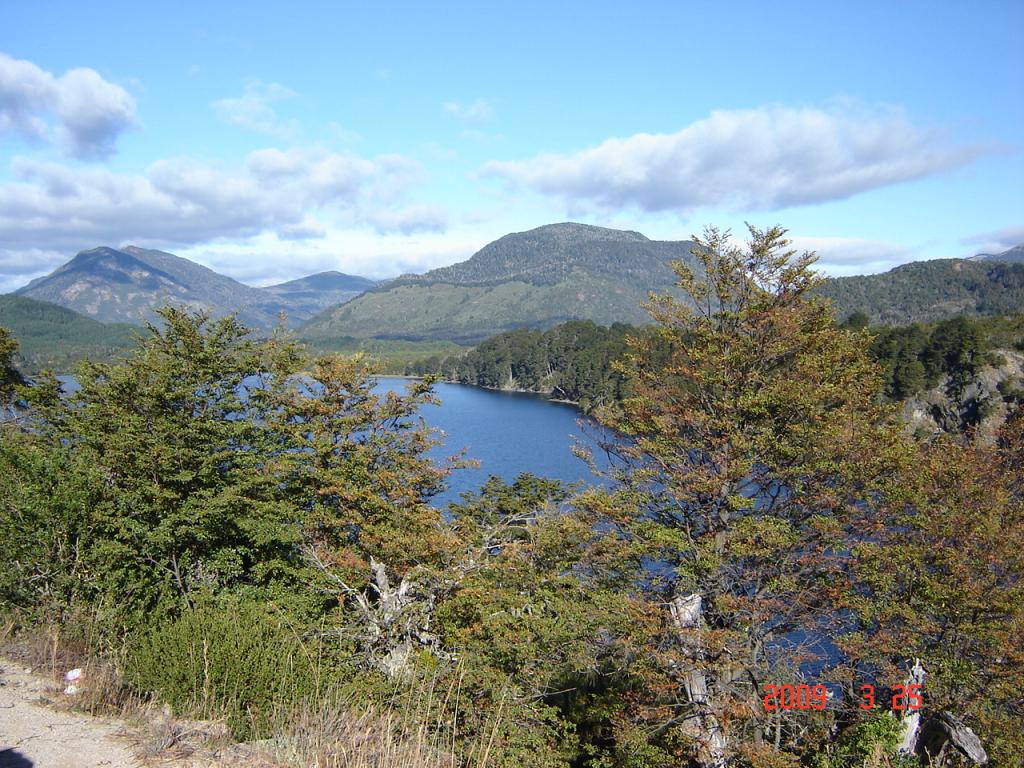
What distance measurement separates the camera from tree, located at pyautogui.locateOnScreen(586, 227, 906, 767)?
12.1 metres

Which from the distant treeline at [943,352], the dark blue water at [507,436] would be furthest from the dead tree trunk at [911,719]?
the distant treeline at [943,352]

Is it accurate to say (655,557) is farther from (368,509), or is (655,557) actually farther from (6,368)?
(6,368)

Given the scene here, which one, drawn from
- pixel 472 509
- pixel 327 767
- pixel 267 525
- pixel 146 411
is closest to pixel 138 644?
pixel 327 767

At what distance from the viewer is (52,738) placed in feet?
17.8

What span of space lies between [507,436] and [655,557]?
204ft

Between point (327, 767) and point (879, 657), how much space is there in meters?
12.5

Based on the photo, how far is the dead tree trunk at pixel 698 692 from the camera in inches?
453

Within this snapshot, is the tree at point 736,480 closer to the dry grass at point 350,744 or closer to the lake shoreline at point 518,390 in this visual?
the dry grass at point 350,744

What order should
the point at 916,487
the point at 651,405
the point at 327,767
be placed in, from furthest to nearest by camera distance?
the point at 651,405, the point at 916,487, the point at 327,767

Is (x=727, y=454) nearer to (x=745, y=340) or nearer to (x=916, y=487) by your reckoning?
(x=745, y=340)

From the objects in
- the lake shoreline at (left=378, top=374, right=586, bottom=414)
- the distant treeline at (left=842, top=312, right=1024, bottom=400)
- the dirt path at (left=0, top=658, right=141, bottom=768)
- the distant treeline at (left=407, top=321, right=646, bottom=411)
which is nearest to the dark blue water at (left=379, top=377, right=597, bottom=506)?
the lake shoreline at (left=378, top=374, right=586, bottom=414)

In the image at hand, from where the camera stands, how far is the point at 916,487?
46.5ft

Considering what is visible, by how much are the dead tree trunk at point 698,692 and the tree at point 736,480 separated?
1.2 inches
